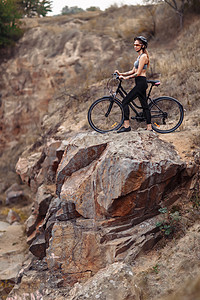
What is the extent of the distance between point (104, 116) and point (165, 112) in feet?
4.70

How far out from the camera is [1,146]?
15891mm

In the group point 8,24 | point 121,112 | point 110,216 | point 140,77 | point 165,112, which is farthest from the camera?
point 8,24

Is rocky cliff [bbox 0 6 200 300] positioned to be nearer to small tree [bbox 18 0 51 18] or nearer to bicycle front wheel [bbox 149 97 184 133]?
bicycle front wheel [bbox 149 97 184 133]

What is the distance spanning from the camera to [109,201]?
202 inches

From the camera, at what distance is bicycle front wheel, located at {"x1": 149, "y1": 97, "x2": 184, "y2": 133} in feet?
20.9

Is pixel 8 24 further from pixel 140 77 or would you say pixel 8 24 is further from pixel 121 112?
pixel 140 77

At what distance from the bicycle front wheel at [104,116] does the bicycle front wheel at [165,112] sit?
0.82 m

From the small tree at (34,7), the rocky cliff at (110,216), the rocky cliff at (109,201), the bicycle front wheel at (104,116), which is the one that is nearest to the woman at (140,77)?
the bicycle front wheel at (104,116)

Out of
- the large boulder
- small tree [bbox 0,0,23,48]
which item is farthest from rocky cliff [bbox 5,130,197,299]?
small tree [bbox 0,0,23,48]

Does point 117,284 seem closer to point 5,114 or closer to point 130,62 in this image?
point 130,62

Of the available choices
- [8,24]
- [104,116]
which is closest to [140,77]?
[104,116]

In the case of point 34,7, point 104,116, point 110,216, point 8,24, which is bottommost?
point 110,216

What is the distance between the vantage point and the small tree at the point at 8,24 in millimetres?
16281

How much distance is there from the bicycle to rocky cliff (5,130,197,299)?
0.60m
